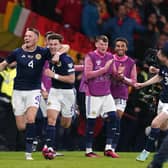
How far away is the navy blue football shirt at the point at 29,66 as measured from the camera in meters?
14.5

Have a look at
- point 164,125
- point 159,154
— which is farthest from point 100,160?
point 159,154

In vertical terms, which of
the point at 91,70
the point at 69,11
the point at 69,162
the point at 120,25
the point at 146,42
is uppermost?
the point at 69,11

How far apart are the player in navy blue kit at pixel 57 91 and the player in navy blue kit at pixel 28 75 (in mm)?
236

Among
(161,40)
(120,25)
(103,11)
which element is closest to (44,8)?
(103,11)

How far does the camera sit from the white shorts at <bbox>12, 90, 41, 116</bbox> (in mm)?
A: 14406

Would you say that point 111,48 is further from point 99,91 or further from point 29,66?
point 29,66

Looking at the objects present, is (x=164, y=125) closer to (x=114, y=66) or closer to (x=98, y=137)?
(x=114, y=66)

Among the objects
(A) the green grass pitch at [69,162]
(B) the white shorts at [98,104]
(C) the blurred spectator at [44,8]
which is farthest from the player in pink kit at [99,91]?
(C) the blurred spectator at [44,8]

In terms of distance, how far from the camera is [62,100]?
1494 centimetres

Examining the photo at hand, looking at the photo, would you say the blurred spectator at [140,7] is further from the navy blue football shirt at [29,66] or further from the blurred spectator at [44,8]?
the navy blue football shirt at [29,66]

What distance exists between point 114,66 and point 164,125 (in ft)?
6.03

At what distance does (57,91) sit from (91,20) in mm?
5279

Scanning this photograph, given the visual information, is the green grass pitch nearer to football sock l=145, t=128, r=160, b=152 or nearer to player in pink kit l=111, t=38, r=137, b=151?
football sock l=145, t=128, r=160, b=152

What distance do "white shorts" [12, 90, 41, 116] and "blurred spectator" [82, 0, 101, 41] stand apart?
18.4 ft
